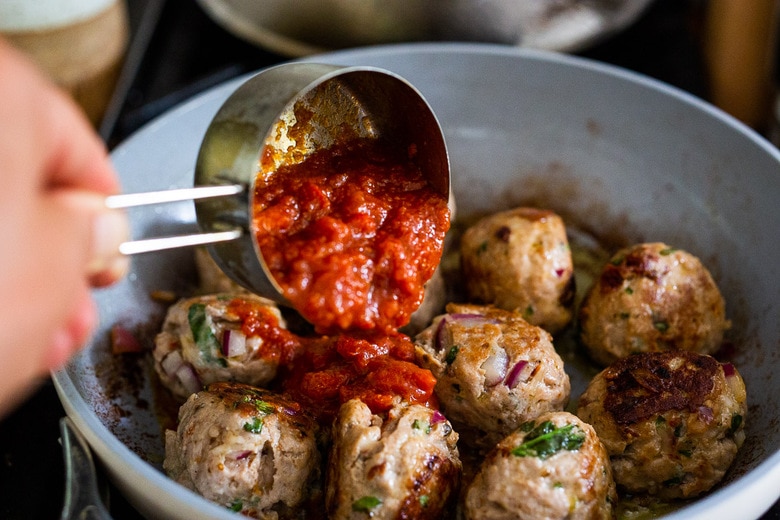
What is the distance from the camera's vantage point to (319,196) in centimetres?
190

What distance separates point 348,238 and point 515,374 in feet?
1.75

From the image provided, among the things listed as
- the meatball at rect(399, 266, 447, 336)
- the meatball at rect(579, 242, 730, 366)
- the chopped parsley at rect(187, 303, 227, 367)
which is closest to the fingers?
the chopped parsley at rect(187, 303, 227, 367)

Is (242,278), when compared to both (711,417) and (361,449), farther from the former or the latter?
(711,417)

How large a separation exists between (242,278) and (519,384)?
0.72 m

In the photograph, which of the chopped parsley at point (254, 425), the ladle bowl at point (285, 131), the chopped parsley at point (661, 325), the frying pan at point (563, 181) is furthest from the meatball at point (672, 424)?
the chopped parsley at point (254, 425)

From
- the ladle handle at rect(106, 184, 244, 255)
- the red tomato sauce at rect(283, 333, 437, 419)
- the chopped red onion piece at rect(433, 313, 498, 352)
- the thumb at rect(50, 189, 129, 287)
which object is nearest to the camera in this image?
the thumb at rect(50, 189, 129, 287)

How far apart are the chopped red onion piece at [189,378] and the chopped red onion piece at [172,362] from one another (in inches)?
0.5

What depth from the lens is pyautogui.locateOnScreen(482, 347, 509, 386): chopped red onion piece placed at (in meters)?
1.92

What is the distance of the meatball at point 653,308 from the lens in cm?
214

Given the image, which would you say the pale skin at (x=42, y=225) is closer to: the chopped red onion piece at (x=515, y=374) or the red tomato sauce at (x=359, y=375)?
the red tomato sauce at (x=359, y=375)

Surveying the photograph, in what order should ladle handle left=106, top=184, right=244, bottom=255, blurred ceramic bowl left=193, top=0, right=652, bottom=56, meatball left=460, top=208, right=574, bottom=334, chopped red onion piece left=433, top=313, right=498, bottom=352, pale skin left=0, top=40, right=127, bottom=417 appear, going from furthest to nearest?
1. blurred ceramic bowl left=193, top=0, right=652, bottom=56
2. meatball left=460, top=208, right=574, bottom=334
3. chopped red onion piece left=433, top=313, right=498, bottom=352
4. ladle handle left=106, top=184, right=244, bottom=255
5. pale skin left=0, top=40, right=127, bottom=417

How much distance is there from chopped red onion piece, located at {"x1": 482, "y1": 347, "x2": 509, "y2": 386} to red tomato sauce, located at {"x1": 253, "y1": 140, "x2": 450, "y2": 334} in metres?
0.24

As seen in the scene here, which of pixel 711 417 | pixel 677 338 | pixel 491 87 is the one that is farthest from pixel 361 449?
pixel 491 87

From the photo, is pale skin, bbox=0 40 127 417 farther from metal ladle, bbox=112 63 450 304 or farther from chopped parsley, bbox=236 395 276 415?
chopped parsley, bbox=236 395 276 415
